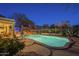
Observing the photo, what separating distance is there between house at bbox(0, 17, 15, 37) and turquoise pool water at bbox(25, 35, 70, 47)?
0.23m

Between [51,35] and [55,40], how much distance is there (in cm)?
8

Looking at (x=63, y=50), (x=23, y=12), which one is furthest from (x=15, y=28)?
(x=63, y=50)

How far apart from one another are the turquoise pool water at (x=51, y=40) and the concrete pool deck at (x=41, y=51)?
60 mm

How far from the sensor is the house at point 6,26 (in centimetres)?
672

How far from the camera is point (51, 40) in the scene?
6.72 meters

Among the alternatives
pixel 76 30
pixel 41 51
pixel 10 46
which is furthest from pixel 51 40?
pixel 10 46

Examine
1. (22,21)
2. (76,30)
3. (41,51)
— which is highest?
(22,21)

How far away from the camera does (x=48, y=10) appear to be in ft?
22.1

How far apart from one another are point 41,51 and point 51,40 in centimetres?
18

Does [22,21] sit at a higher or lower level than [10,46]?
higher

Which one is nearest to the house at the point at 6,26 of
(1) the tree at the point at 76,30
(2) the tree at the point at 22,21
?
(2) the tree at the point at 22,21

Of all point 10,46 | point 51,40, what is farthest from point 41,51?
point 10,46

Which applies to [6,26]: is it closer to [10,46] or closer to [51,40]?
[10,46]

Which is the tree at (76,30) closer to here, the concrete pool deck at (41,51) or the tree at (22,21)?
the concrete pool deck at (41,51)
